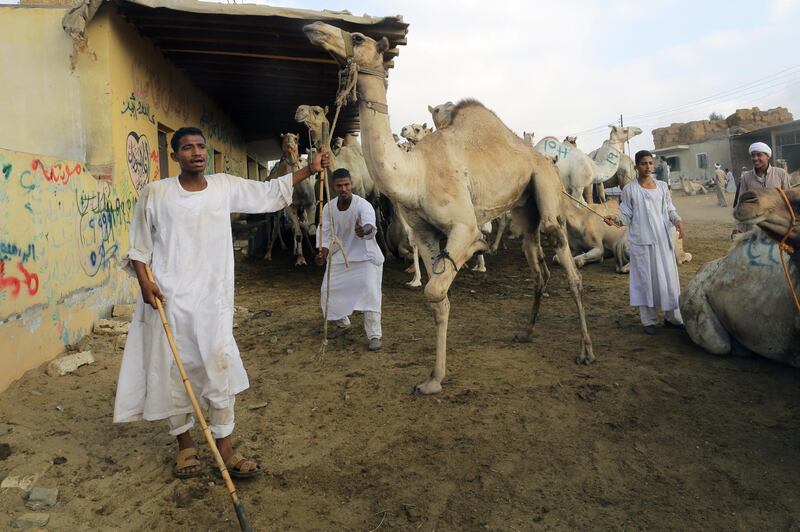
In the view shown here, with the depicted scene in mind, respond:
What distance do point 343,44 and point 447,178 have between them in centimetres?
124

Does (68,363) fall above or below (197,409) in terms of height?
below

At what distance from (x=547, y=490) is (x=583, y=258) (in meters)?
7.70

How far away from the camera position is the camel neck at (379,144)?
4.05 metres

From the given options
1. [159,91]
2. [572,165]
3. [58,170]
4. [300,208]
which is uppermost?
[159,91]

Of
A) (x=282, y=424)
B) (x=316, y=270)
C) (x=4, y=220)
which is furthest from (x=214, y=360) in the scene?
(x=316, y=270)

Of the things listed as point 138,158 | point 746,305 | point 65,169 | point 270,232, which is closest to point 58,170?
point 65,169

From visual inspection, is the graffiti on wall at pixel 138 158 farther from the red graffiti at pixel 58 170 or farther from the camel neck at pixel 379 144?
the camel neck at pixel 379 144

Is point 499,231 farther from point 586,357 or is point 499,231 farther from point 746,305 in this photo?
point 746,305

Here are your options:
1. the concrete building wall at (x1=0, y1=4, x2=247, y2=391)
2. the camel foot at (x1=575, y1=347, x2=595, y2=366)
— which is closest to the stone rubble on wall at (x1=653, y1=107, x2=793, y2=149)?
the camel foot at (x1=575, y1=347, x2=595, y2=366)

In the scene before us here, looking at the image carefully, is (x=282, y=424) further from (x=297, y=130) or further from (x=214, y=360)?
(x=297, y=130)

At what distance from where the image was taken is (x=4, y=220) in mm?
4301

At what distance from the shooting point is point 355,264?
19.2 ft

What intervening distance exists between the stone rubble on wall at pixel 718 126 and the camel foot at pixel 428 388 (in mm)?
39859

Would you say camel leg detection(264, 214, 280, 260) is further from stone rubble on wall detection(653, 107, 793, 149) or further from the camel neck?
stone rubble on wall detection(653, 107, 793, 149)
